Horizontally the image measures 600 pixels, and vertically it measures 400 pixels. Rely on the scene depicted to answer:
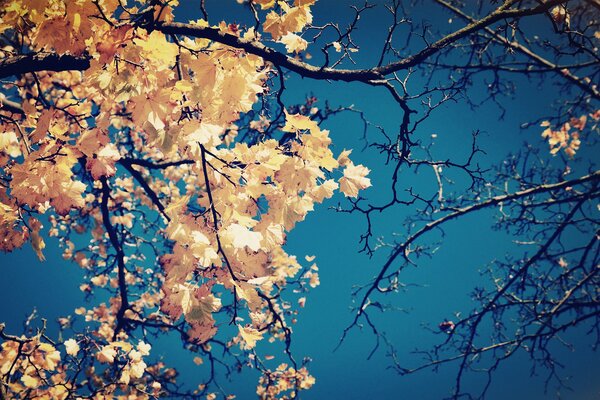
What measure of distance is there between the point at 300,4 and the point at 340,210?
1410 mm

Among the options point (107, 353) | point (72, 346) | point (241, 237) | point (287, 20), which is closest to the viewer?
point (241, 237)

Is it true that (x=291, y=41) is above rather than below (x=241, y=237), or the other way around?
above

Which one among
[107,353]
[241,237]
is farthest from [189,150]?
[107,353]

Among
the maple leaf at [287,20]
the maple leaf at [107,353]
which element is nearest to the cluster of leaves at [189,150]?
the maple leaf at [287,20]

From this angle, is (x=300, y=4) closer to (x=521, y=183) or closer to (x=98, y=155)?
(x=98, y=155)

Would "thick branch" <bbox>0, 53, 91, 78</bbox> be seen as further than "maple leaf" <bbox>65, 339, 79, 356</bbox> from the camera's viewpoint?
No

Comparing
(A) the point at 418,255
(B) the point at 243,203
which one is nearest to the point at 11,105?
(B) the point at 243,203

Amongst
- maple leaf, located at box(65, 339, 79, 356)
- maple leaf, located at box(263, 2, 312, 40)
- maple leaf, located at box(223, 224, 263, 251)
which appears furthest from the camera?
maple leaf, located at box(65, 339, 79, 356)

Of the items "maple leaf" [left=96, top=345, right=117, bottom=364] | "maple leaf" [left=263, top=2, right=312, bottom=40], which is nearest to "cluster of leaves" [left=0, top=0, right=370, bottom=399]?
"maple leaf" [left=263, top=2, right=312, bottom=40]

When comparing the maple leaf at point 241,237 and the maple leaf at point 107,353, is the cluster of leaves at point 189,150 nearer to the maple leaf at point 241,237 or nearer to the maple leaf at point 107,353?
the maple leaf at point 241,237

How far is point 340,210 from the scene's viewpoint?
105 inches

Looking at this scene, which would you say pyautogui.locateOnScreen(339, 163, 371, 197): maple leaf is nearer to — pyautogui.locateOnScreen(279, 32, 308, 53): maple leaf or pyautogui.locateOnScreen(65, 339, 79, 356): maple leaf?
pyautogui.locateOnScreen(279, 32, 308, 53): maple leaf

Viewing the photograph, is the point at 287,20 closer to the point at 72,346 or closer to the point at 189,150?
the point at 189,150

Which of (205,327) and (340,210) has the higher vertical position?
(340,210)
